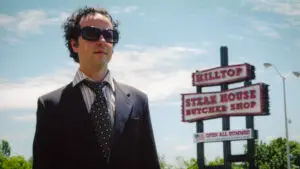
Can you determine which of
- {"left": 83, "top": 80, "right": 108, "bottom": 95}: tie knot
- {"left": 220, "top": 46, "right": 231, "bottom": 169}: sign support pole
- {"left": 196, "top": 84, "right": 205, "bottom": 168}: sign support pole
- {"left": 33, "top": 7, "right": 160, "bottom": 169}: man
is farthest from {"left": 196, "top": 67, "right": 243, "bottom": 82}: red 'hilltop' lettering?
{"left": 83, "top": 80, "right": 108, "bottom": 95}: tie knot

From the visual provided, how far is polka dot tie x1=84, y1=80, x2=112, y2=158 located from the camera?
3.47m

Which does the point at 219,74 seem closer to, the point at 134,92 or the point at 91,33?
the point at 134,92

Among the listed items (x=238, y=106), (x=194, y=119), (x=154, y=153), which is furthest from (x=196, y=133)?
(x=154, y=153)

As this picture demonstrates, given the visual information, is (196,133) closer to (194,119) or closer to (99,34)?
(194,119)

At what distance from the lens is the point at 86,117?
352 centimetres

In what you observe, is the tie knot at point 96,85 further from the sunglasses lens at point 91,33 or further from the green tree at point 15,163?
the green tree at point 15,163

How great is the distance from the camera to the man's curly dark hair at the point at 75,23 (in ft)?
12.4

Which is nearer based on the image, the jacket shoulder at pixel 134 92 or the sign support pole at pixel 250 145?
the jacket shoulder at pixel 134 92

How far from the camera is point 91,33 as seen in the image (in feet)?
11.8

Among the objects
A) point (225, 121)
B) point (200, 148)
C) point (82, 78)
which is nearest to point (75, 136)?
point (82, 78)

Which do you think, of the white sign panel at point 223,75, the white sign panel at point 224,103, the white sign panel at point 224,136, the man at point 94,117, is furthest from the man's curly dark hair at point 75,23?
the white sign panel at point 223,75

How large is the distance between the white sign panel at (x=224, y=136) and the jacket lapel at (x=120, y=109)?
86.5 ft

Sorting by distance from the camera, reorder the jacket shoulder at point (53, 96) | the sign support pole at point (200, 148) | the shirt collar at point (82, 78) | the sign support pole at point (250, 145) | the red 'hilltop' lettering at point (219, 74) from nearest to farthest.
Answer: the jacket shoulder at point (53, 96) → the shirt collar at point (82, 78) → the sign support pole at point (250, 145) → the red 'hilltop' lettering at point (219, 74) → the sign support pole at point (200, 148)

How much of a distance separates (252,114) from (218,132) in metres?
2.91
